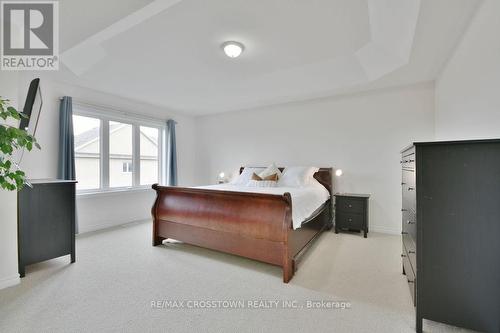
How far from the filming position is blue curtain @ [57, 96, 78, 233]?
11.8ft

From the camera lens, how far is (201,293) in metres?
2.12

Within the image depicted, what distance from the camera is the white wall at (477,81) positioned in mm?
1753

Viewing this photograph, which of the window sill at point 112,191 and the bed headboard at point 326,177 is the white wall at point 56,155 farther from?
the bed headboard at point 326,177

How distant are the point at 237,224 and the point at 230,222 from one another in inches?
3.9

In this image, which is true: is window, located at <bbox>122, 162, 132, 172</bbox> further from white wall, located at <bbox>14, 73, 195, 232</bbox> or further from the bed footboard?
the bed footboard

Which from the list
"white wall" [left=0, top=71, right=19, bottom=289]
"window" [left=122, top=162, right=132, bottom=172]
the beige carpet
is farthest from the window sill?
"white wall" [left=0, top=71, right=19, bottom=289]

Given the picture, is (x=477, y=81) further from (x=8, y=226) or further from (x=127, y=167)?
(x=127, y=167)

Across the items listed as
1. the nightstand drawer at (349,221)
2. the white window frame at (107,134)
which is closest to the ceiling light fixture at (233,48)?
the white window frame at (107,134)

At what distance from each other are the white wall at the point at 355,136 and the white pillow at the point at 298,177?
37 centimetres

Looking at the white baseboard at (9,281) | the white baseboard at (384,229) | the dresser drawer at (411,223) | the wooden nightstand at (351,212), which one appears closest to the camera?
the dresser drawer at (411,223)

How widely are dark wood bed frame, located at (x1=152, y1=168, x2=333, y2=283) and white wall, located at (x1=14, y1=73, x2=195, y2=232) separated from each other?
156 cm

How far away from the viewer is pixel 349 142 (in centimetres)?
426

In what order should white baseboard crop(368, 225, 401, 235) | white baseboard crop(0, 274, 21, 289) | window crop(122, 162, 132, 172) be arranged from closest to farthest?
white baseboard crop(0, 274, 21, 289), white baseboard crop(368, 225, 401, 235), window crop(122, 162, 132, 172)

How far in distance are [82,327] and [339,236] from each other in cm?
340
